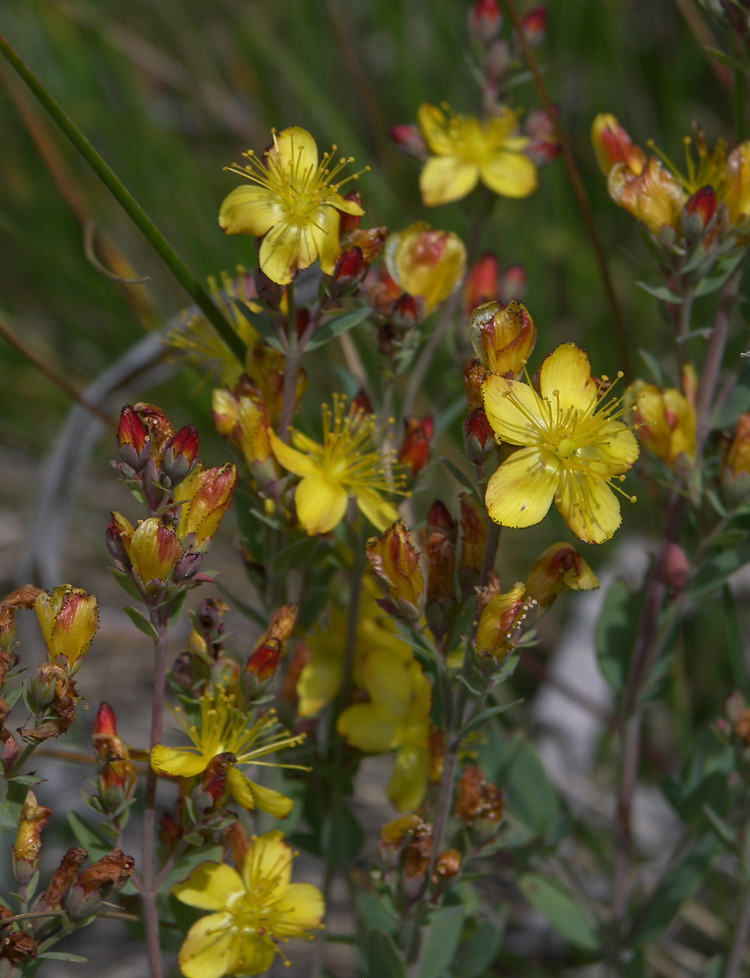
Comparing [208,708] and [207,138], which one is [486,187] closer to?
[208,708]

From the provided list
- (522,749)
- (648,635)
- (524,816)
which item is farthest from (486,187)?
(524,816)

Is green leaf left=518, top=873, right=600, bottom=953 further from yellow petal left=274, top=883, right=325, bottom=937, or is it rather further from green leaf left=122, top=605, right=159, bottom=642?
green leaf left=122, top=605, right=159, bottom=642

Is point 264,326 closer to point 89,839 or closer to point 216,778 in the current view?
point 216,778

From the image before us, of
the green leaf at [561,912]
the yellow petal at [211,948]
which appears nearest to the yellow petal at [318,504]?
the yellow petal at [211,948]

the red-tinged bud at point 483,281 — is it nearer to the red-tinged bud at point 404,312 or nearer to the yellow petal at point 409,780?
the red-tinged bud at point 404,312

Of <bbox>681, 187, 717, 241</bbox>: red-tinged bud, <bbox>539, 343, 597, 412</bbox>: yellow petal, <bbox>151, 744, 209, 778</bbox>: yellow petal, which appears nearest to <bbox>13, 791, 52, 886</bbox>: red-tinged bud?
<bbox>151, 744, 209, 778</bbox>: yellow petal

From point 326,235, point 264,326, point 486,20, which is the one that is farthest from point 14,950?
point 486,20
